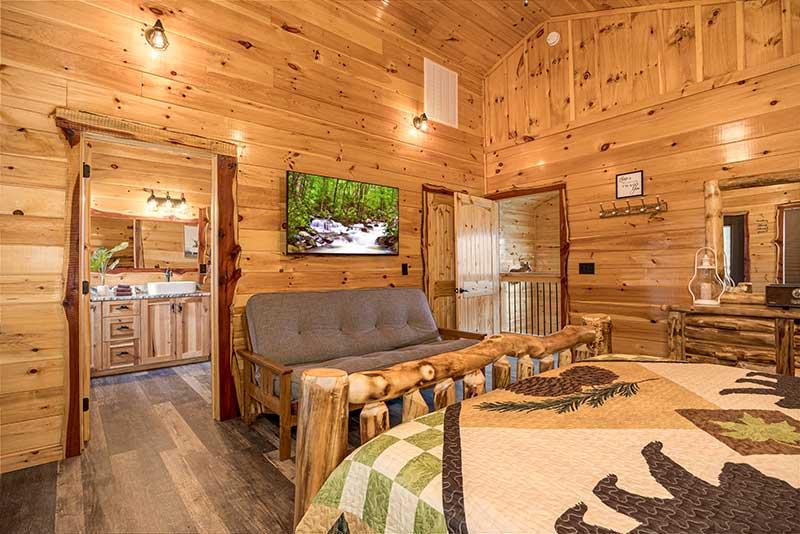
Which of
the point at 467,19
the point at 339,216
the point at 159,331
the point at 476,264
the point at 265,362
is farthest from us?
the point at 476,264

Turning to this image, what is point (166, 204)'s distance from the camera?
5180 mm

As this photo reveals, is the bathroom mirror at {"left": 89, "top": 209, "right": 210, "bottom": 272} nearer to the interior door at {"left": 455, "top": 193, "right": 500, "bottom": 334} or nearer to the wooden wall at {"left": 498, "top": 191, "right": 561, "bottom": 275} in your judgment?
the interior door at {"left": 455, "top": 193, "right": 500, "bottom": 334}

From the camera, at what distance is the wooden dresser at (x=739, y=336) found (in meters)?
2.40

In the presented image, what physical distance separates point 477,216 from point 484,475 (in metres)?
4.02

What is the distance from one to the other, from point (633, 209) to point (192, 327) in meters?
4.84

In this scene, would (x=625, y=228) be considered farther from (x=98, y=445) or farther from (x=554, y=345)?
(x=98, y=445)

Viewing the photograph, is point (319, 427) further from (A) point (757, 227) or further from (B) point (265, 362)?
(A) point (757, 227)

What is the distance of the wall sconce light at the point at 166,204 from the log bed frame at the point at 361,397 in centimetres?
497

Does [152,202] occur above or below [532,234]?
above

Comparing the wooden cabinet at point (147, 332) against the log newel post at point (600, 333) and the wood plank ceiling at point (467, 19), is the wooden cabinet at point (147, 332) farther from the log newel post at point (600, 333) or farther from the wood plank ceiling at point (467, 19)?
the log newel post at point (600, 333)

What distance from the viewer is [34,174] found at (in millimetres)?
2305

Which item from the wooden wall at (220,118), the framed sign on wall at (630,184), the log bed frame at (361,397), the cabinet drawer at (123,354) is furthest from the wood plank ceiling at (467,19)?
the cabinet drawer at (123,354)

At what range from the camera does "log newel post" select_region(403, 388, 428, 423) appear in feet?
3.96

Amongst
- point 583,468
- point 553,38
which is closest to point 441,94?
point 553,38
